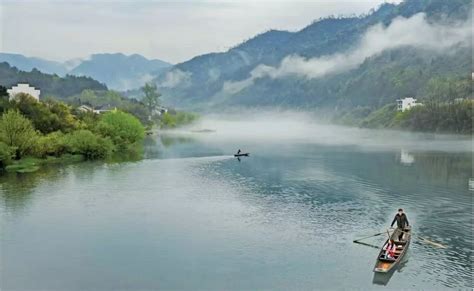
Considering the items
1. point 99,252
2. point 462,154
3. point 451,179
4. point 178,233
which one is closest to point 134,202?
point 178,233

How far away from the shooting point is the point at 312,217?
1326 inches

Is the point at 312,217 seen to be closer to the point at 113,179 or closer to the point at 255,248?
the point at 255,248

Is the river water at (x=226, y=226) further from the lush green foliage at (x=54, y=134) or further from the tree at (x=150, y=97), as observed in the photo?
the tree at (x=150, y=97)

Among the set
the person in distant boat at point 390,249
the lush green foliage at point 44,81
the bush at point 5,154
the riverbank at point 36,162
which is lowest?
the person in distant boat at point 390,249

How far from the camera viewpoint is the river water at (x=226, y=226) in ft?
75.8

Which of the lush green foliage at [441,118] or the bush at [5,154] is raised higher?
the lush green foliage at [441,118]

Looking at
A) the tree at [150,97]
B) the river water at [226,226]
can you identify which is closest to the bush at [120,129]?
the river water at [226,226]

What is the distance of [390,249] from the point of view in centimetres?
2486

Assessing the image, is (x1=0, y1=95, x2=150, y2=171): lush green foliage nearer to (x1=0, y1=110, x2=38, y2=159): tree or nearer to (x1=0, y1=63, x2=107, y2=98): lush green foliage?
(x1=0, y1=110, x2=38, y2=159): tree

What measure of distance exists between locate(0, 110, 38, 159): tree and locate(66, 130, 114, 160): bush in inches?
250

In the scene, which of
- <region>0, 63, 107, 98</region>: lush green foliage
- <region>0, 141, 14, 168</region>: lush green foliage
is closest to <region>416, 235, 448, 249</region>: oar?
<region>0, 141, 14, 168</region>: lush green foliage

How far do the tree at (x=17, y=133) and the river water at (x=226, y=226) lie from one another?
505 cm

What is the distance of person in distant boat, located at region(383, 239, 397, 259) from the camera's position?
2419 centimetres

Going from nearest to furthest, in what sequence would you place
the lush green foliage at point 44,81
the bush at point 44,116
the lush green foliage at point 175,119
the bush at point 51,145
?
the bush at point 51,145, the bush at point 44,116, the lush green foliage at point 175,119, the lush green foliage at point 44,81
